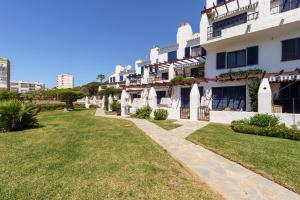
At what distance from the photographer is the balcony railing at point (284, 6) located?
17.9 m

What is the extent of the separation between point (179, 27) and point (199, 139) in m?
25.5

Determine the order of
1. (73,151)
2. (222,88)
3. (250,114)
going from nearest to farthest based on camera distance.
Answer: (73,151) → (250,114) → (222,88)

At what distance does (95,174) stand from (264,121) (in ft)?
43.0

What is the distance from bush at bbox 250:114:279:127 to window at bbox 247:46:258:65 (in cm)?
779

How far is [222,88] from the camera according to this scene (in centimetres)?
2255

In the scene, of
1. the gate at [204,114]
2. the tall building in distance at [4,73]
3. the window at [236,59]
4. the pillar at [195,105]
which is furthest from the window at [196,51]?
the tall building in distance at [4,73]

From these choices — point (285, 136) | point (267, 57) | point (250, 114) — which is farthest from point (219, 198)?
point (267, 57)

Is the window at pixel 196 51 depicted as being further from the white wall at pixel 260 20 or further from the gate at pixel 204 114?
the gate at pixel 204 114

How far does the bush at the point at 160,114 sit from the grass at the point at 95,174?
39.3 ft

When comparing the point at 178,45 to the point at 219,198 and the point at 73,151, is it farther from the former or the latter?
the point at 219,198

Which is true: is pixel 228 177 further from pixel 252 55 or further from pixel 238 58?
pixel 238 58

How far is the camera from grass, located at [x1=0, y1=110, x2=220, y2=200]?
4801mm

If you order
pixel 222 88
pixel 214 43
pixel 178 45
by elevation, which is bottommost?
pixel 222 88

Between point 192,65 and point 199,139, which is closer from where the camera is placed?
point 199,139
